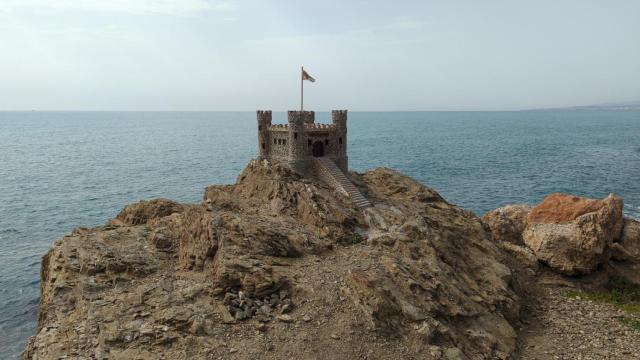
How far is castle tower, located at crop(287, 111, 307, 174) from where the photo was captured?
4116 cm

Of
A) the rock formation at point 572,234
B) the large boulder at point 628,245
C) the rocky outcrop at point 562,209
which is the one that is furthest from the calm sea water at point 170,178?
the large boulder at point 628,245

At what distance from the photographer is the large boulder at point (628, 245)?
4256cm

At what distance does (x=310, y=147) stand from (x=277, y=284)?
65.1 ft

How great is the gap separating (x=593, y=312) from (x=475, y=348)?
50.9ft

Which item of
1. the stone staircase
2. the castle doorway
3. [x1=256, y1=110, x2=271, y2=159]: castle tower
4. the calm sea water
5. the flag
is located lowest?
the calm sea water

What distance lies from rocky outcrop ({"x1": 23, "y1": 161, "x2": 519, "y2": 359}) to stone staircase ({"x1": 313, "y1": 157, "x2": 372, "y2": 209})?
1275 millimetres

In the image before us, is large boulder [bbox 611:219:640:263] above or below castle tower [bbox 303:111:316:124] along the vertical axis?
below

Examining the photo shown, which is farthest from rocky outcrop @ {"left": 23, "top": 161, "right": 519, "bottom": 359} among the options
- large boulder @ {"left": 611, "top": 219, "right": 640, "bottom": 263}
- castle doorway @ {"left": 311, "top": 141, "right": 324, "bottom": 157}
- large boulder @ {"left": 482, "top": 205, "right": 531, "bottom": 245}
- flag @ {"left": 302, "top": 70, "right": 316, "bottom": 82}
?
large boulder @ {"left": 611, "top": 219, "right": 640, "bottom": 263}

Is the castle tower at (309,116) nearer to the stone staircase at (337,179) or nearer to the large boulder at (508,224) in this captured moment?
the stone staircase at (337,179)

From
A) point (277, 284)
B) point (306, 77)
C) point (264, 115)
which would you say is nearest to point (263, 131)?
point (264, 115)

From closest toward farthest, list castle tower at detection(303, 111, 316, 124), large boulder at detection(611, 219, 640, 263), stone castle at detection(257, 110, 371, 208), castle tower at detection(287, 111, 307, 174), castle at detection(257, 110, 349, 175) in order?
stone castle at detection(257, 110, 371, 208) < castle tower at detection(287, 111, 307, 174) < castle at detection(257, 110, 349, 175) < large boulder at detection(611, 219, 640, 263) < castle tower at detection(303, 111, 316, 124)

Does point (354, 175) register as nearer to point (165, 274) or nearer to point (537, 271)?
point (537, 271)

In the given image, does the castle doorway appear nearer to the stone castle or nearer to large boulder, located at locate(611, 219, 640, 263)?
the stone castle

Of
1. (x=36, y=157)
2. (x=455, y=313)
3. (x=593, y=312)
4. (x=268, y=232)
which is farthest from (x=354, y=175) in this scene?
(x=36, y=157)
